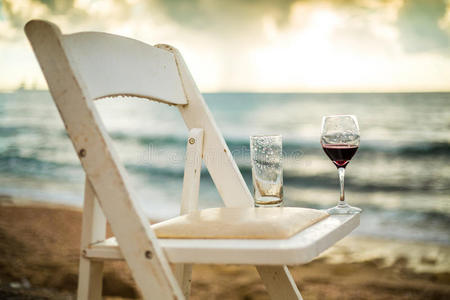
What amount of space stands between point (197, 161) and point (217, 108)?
1177 centimetres

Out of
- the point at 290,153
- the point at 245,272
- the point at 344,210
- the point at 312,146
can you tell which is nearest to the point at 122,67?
the point at 344,210

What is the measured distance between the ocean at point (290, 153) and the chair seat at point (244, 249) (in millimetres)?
4155

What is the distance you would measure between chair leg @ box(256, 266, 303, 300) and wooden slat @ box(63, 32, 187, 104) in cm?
51

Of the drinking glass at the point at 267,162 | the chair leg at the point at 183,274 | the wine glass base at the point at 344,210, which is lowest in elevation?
the chair leg at the point at 183,274

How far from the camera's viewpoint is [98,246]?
3.46 ft

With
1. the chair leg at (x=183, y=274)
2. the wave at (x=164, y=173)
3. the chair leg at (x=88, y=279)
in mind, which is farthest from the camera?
the wave at (x=164, y=173)

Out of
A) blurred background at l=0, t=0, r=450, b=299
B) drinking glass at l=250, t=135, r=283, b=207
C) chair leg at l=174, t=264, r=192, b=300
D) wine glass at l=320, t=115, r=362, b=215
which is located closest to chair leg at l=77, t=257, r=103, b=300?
chair leg at l=174, t=264, r=192, b=300

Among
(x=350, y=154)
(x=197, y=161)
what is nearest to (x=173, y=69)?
(x=197, y=161)

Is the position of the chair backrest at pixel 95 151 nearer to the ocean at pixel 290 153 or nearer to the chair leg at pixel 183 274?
the chair leg at pixel 183 274

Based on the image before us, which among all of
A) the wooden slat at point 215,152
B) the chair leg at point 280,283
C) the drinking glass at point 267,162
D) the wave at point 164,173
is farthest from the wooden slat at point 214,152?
the wave at point 164,173

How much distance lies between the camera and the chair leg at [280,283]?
128 centimetres

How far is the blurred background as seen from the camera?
7.66m

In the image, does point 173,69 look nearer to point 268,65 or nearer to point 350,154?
point 350,154

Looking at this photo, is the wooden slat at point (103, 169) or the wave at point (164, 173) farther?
the wave at point (164, 173)
